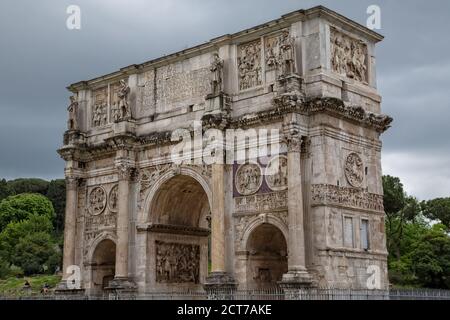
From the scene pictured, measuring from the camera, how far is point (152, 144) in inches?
1029

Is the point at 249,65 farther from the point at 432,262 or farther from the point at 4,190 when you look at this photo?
the point at 4,190

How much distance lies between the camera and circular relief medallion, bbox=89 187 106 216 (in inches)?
1102

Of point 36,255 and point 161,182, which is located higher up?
point 161,182

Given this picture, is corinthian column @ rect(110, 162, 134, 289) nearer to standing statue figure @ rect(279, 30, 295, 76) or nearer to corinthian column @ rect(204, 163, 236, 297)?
corinthian column @ rect(204, 163, 236, 297)

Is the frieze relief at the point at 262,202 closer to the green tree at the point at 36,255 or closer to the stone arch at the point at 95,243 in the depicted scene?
the stone arch at the point at 95,243

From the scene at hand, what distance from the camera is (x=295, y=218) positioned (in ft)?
67.7

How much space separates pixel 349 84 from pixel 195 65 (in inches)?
242

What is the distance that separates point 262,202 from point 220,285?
3.11m

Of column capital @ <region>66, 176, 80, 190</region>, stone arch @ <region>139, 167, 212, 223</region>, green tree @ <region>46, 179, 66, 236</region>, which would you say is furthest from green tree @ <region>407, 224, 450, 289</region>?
green tree @ <region>46, 179, 66, 236</region>

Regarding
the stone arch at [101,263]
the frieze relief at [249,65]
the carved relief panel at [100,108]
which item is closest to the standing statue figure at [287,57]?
the frieze relief at [249,65]

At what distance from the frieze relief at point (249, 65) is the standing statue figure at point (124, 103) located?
Result: 5521mm

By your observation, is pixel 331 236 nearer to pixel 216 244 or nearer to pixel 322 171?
pixel 322 171

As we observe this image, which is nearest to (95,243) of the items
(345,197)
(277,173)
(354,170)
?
(277,173)
